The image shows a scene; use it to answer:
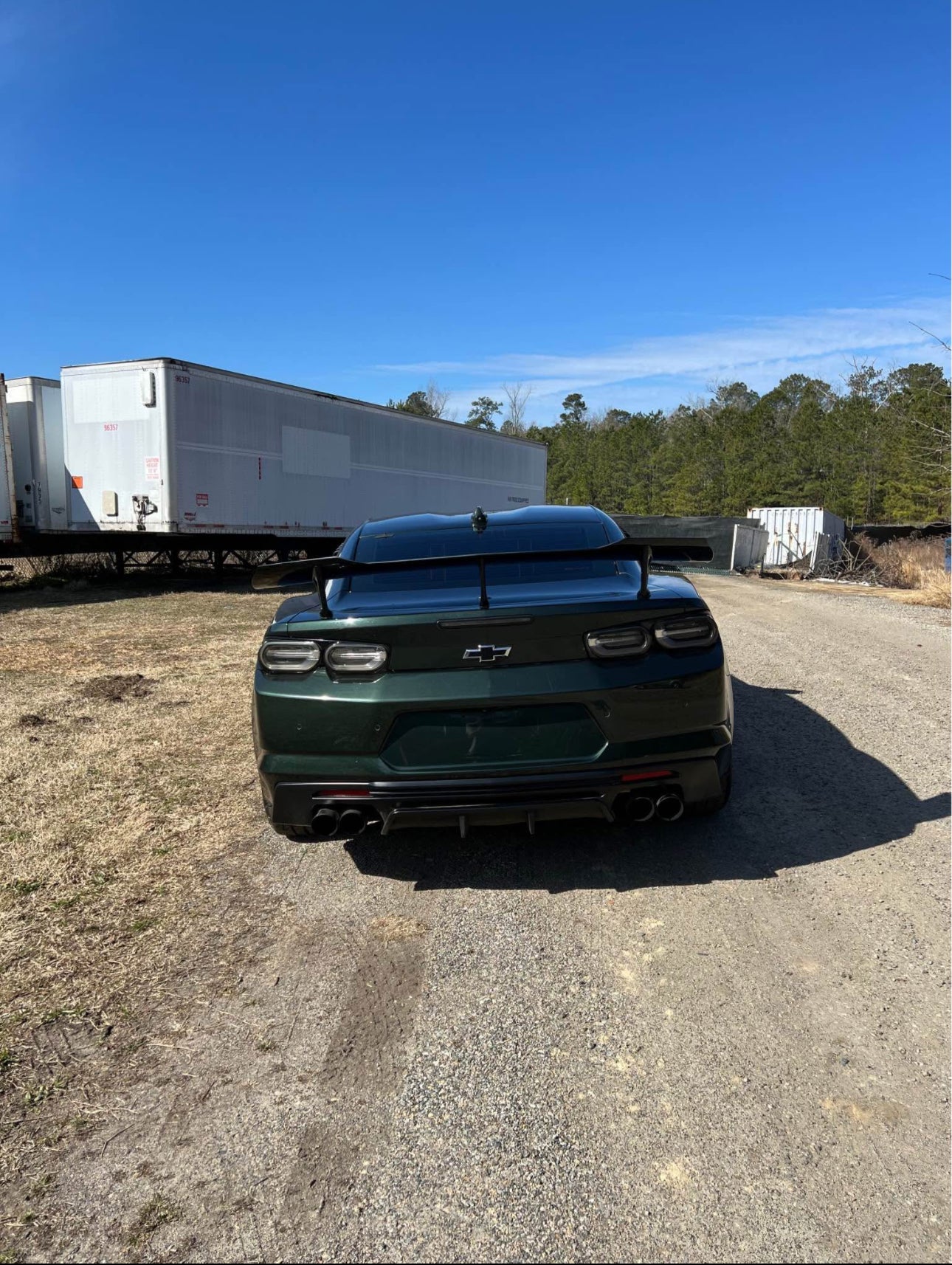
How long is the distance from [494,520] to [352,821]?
2086 mm

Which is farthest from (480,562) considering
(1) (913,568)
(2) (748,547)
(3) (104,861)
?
(2) (748,547)

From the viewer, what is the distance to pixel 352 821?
10.2ft

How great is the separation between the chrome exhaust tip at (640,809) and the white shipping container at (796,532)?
2527 cm

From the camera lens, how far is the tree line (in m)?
50.7

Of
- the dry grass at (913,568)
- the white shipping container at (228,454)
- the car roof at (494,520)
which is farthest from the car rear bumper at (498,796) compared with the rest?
the dry grass at (913,568)

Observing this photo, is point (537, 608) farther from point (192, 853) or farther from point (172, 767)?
point (172, 767)

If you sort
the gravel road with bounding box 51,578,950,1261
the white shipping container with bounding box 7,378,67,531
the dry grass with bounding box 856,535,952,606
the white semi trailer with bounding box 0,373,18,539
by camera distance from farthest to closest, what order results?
1. the dry grass with bounding box 856,535,952,606
2. the white shipping container with bounding box 7,378,67,531
3. the white semi trailer with bounding box 0,373,18,539
4. the gravel road with bounding box 51,578,950,1261

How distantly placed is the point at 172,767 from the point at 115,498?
11250mm

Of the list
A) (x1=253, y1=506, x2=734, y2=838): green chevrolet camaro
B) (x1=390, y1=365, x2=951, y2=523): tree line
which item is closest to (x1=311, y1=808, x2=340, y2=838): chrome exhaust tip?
(x1=253, y1=506, x2=734, y2=838): green chevrolet camaro

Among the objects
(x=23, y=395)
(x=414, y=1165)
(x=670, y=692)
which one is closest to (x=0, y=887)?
(x=414, y=1165)

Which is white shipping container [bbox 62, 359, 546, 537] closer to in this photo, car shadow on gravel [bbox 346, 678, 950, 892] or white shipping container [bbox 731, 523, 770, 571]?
white shipping container [bbox 731, 523, 770, 571]

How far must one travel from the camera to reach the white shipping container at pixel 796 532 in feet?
86.7

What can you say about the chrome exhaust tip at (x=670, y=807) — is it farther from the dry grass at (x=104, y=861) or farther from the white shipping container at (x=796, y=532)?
the white shipping container at (x=796, y=532)

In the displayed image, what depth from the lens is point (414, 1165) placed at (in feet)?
6.34
